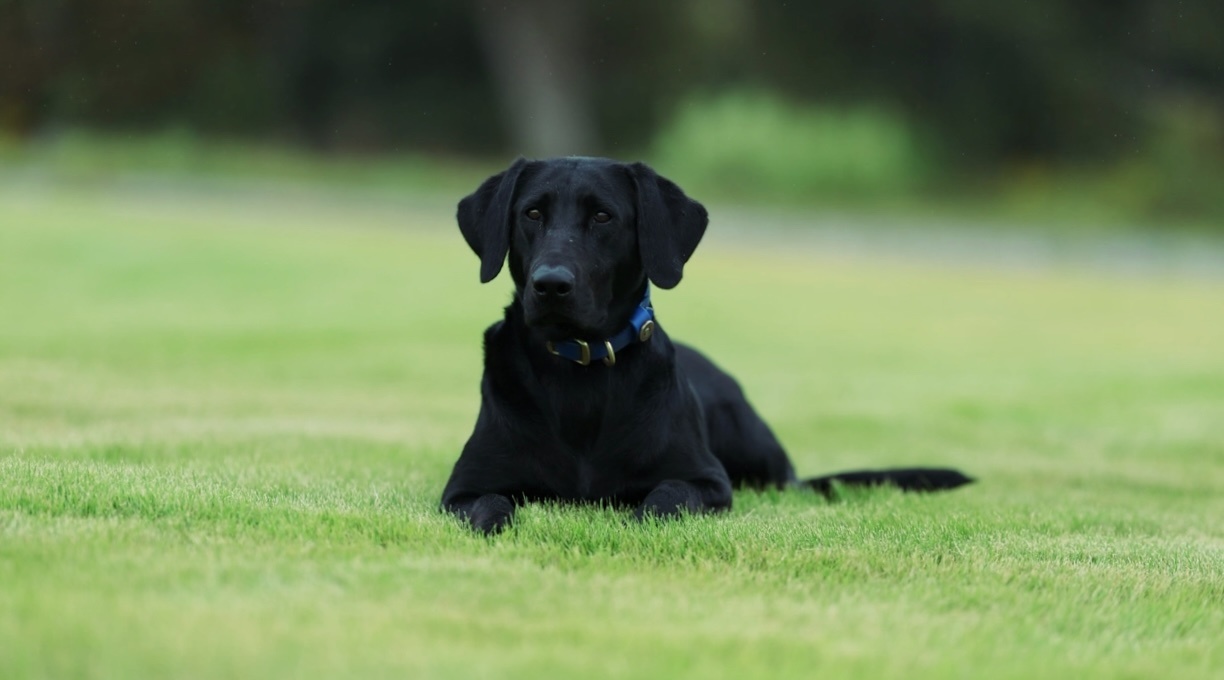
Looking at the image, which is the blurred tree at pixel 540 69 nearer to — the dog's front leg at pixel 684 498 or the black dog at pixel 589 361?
the black dog at pixel 589 361

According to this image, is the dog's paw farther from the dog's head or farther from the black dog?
the dog's head

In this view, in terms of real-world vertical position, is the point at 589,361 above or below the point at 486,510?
above

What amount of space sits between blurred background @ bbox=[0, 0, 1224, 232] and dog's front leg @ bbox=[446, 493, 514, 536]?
3081 centimetres

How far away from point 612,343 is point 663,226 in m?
0.49

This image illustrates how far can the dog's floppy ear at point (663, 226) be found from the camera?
226 inches

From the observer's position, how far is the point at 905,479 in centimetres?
733

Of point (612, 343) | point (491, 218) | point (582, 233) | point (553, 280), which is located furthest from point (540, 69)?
point (553, 280)

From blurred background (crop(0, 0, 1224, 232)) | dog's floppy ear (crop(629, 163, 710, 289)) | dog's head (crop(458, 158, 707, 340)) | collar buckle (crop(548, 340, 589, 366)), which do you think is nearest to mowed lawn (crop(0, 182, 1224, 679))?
collar buckle (crop(548, 340, 589, 366))

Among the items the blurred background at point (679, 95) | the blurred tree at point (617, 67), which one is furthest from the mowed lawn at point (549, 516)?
the blurred tree at point (617, 67)

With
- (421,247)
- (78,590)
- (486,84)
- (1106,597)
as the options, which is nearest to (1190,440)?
(1106,597)

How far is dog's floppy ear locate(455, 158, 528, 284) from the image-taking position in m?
5.76

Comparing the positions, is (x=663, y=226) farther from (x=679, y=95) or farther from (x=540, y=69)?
(x=540, y=69)

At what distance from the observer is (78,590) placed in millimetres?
3812

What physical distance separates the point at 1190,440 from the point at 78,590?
9935 millimetres
